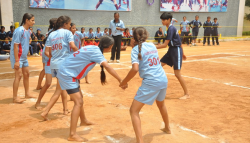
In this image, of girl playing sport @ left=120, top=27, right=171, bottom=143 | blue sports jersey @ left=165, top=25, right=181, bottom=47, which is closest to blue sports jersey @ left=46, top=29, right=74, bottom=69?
girl playing sport @ left=120, top=27, right=171, bottom=143

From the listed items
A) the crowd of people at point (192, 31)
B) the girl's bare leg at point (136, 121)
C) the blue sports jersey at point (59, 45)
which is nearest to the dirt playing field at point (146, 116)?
the girl's bare leg at point (136, 121)

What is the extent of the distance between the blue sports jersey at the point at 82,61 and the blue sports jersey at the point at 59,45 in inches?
39.6

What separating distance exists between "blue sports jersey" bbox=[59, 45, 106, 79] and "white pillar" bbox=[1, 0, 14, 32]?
12.6m

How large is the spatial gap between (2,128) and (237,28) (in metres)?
27.9

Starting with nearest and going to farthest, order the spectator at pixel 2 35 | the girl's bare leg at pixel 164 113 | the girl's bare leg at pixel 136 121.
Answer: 1. the girl's bare leg at pixel 136 121
2. the girl's bare leg at pixel 164 113
3. the spectator at pixel 2 35

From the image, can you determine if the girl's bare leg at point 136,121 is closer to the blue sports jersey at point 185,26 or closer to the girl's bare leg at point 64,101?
the girl's bare leg at point 64,101

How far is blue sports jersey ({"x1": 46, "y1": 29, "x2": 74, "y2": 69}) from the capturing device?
15.8ft

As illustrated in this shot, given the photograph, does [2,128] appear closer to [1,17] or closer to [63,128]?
[63,128]

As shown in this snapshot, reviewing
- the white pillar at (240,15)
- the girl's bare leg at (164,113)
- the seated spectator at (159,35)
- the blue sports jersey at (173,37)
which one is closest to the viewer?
the girl's bare leg at (164,113)

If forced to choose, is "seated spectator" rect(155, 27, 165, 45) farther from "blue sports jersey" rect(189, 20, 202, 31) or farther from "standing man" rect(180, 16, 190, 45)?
"blue sports jersey" rect(189, 20, 202, 31)

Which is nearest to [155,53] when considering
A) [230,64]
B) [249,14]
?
[230,64]

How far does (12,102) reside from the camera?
6.07 metres

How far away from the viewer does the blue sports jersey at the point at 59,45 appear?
190 inches

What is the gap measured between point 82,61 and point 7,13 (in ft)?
42.3
